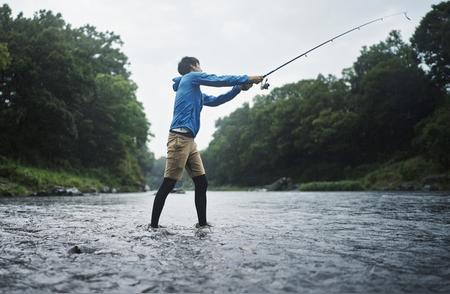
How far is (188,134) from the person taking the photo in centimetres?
551

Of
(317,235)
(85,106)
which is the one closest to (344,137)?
(85,106)

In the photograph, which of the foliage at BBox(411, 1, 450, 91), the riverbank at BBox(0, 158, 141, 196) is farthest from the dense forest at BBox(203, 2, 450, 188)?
the riverbank at BBox(0, 158, 141, 196)

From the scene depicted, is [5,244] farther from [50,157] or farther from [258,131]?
[258,131]

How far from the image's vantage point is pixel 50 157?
118 feet

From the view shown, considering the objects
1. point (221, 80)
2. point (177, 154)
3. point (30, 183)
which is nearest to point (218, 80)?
point (221, 80)

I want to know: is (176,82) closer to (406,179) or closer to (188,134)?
(188,134)

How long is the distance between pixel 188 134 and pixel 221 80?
88 centimetres

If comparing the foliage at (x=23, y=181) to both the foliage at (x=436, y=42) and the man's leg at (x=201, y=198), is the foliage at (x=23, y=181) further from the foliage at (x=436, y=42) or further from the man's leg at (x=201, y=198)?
the foliage at (x=436, y=42)

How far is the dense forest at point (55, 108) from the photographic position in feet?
101

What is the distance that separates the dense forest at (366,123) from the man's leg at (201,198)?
108 ft

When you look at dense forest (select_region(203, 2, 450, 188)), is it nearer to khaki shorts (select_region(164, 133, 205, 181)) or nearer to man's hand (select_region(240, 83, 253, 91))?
man's hand (select_region(240, 83, 253, 91))

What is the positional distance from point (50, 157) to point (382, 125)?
38896 millimetres

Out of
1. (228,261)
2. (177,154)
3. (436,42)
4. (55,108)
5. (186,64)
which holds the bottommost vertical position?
(228,261)

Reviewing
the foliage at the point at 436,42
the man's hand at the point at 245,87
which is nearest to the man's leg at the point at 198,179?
the man's hand at the point at 245,87
